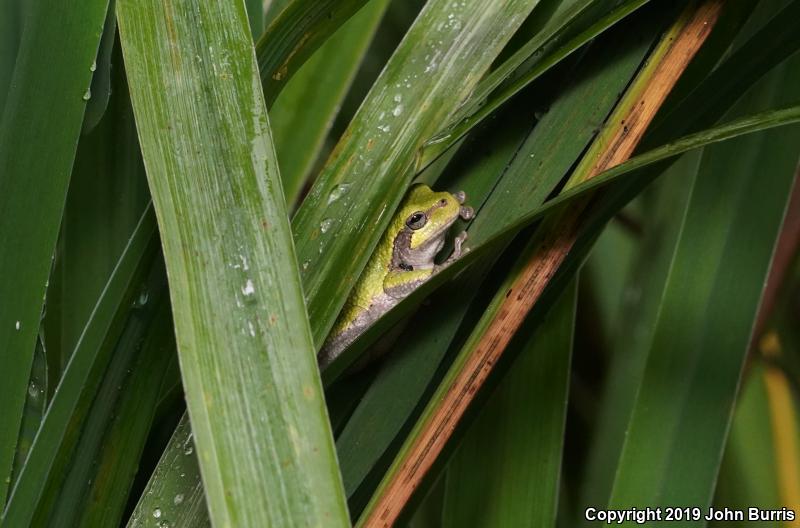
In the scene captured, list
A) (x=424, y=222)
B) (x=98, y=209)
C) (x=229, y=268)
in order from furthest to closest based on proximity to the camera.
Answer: (x=424, y=222)
(x=98, y=209)
(x=229, y=268)

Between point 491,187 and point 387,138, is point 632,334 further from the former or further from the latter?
point 387,138

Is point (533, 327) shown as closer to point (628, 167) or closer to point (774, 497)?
point (628, 167)

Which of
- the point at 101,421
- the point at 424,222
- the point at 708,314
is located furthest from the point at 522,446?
the point at 101,421

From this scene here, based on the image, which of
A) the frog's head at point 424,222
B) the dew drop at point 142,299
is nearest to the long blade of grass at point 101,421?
the dew drop at point 142,299

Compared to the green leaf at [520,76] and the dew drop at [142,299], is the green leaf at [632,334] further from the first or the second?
the dew drop at [142,299]

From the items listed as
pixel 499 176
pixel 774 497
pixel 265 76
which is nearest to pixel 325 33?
pixel 265 76

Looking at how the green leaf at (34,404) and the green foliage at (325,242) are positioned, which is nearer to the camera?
the green foliage at (325,242)

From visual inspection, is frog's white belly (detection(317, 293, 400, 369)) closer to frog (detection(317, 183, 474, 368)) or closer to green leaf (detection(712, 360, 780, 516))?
frog (detection(317, 183, 474, 368))
